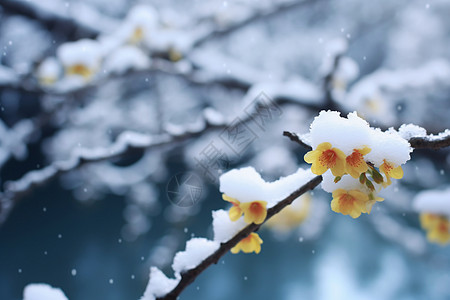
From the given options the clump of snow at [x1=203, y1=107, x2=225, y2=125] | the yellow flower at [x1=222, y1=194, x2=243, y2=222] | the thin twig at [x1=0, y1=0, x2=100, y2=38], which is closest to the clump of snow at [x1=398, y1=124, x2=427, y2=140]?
the yellow flower at [x1=222, y1=194, x2=243, y2=222]

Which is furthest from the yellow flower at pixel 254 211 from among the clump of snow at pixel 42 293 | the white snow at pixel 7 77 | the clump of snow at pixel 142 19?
the clump of snow at pixel 142 19

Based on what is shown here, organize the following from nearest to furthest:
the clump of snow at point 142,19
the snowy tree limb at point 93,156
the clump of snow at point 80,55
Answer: the snowy tree limb at point 93,156 → the clump of snow at point 80,55 → the clump of snow at point 142,19

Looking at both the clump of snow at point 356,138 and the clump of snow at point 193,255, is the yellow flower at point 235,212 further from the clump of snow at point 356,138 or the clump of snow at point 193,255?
the clump of snow at point 356,138

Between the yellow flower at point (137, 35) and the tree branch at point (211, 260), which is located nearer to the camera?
the tree branch at point (211, 260)

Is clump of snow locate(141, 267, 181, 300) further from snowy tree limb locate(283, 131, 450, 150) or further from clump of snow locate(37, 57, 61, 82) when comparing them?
clump of snow locate(37, 57, 61, 82)

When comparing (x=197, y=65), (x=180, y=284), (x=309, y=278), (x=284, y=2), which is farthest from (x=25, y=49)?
(x=309, y=278)

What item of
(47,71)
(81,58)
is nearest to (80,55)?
(81,58)

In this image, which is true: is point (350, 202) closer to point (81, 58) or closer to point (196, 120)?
point (81, 58)
